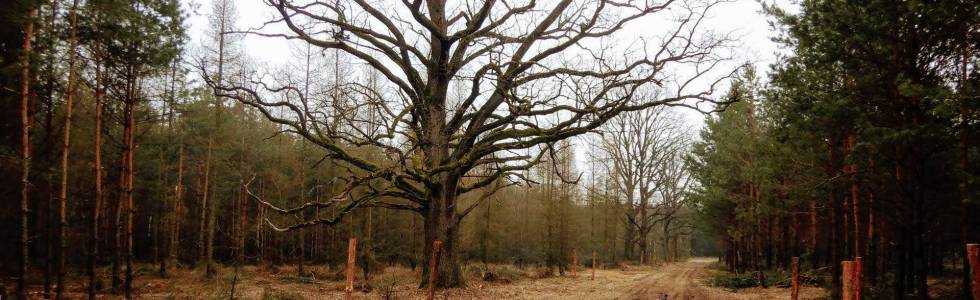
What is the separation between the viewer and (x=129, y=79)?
1426 cm


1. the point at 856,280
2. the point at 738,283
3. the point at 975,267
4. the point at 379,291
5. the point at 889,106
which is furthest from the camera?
the point at 738,283

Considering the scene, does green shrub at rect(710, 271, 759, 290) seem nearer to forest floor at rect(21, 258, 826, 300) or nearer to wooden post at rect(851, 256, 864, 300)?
forest floor at rect(21, 258, 826, 300)

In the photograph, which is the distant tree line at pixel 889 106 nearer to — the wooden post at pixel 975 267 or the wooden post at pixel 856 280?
the wooden post at pixel 856 280

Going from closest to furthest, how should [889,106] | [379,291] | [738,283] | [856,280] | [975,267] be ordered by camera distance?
1. [975,267]
2. [856,280]
3. [889,106]
4. [379,291]
5. [738,283]

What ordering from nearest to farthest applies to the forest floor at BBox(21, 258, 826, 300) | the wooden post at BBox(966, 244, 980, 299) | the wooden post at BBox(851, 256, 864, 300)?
the wooden post at BBox(966, 244, 980, 299)
the wooden post at BBox(851, 256, 864, 300)
the forest floor at BBox(21, 258, 826, 300)

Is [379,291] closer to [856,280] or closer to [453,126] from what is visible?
[453,126]

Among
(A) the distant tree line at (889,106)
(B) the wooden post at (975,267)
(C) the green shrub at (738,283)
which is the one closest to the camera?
(B) the wooden post at (975,267)

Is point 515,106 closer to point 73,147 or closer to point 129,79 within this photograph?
point 129,79

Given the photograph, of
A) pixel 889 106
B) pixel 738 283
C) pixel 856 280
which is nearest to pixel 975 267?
pixel 856 280

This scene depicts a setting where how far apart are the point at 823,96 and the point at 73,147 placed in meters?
23.3

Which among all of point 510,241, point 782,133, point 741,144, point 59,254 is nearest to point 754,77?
point 741,144

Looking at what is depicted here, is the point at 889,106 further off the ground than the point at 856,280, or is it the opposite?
the point at 889,106

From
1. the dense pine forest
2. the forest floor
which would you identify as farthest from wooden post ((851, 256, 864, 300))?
the forest floor

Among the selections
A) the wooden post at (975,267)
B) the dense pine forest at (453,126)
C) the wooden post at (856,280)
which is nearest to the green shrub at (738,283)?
the dense pine forest at (453,126)
